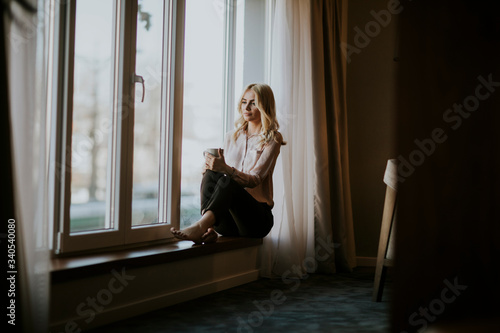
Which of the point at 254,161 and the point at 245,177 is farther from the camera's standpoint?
the point at 254,161

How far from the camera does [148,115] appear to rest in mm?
2723

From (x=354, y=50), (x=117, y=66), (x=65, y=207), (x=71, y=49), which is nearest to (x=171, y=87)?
(x=117, y=66)

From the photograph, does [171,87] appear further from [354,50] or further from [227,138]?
[354,50]

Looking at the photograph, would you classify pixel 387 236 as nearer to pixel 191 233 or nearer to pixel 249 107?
pixel 191 233

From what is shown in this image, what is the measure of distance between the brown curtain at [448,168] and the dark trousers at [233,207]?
2203 millimetres

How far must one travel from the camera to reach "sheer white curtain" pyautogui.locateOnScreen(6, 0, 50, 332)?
1.56m

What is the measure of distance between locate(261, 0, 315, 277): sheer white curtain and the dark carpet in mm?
260

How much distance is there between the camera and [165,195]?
2.87 metres

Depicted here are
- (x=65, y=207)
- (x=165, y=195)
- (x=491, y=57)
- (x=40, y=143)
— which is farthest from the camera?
(x=165, y=195)

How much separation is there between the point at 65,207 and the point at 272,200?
4.39 feet

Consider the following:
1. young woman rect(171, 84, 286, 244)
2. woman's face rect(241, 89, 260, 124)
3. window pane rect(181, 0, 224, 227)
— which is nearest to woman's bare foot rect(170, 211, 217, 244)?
young woman rect(171, 84, 286, 244)

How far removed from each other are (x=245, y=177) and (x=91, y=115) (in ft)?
3.05

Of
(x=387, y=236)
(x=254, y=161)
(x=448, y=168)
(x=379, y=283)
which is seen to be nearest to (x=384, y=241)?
(x=387, y=236)

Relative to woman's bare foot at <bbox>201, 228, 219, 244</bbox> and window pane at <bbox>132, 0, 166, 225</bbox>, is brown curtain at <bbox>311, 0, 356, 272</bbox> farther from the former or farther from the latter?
window pane at <bbox>132, 0, 166, 225</bbox>
